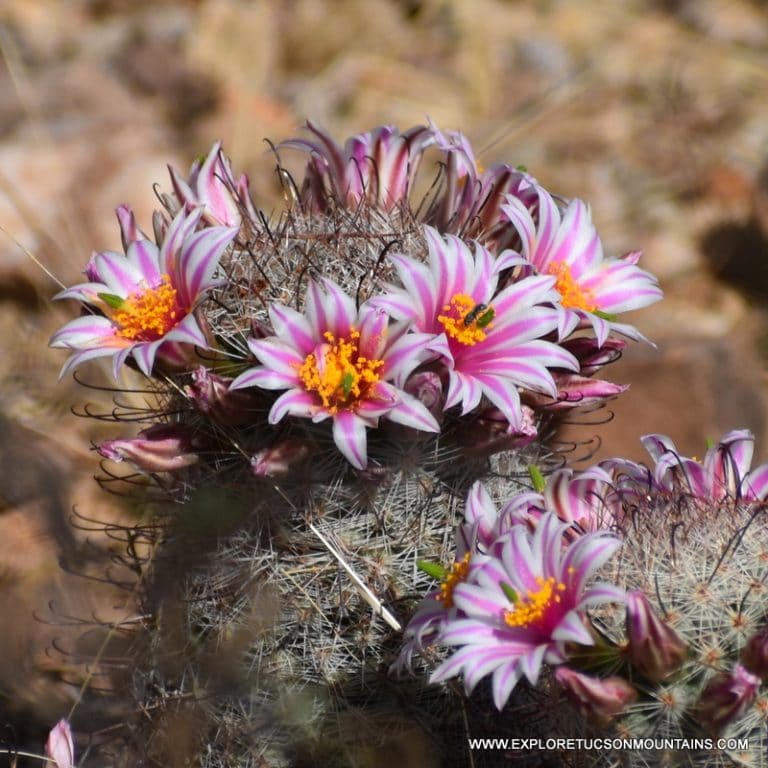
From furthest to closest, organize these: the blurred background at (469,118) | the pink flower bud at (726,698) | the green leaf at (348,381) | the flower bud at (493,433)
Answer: the blurred background at (469,118) → the flower bud at (493,433) → the green leaf at (348,381) → the pink flower bud at (726,698)

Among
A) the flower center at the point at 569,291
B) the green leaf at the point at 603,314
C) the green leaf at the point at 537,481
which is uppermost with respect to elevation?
the flower center at the point at 569,291

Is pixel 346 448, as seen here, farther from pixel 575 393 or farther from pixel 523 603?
pixel 575 393

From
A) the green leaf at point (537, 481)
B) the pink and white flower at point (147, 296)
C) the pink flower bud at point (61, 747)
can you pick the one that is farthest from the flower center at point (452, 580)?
the pink flower bud at point (61, 747)

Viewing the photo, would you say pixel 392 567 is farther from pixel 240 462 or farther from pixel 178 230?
pixel 178 230

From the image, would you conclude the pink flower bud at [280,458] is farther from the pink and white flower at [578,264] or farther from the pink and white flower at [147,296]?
the pink and white flower at [578,264]

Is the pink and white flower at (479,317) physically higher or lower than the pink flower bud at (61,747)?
higher

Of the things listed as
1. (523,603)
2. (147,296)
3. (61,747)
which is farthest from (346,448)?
(61,747)
